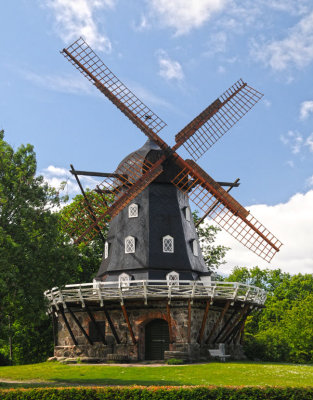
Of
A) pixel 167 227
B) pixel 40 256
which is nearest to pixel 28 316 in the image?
pixel 40 256

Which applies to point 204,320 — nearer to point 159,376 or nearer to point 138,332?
point 138,332

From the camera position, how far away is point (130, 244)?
28328mm

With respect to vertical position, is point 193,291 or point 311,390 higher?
point 193,291

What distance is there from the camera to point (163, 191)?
1168 inches

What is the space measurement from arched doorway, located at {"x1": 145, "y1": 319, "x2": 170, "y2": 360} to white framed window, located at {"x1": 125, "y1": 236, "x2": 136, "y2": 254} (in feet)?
14.0

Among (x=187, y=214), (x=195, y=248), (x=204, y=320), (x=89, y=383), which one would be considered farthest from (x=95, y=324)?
(x=187, y=214)

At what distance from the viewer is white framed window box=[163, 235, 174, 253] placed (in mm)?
27906

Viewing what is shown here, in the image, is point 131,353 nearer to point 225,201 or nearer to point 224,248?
point 225,201

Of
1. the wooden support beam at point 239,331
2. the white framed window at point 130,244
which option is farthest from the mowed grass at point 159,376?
the white framed window at point 130,244

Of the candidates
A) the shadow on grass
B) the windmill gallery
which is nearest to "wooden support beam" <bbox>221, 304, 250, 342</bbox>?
the windmill gallery

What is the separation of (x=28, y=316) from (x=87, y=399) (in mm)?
7910

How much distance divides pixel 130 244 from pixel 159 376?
10154mm

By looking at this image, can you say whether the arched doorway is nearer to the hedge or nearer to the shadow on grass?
the shadow on grass

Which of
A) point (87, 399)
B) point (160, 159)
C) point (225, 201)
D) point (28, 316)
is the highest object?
point (160, 159)
